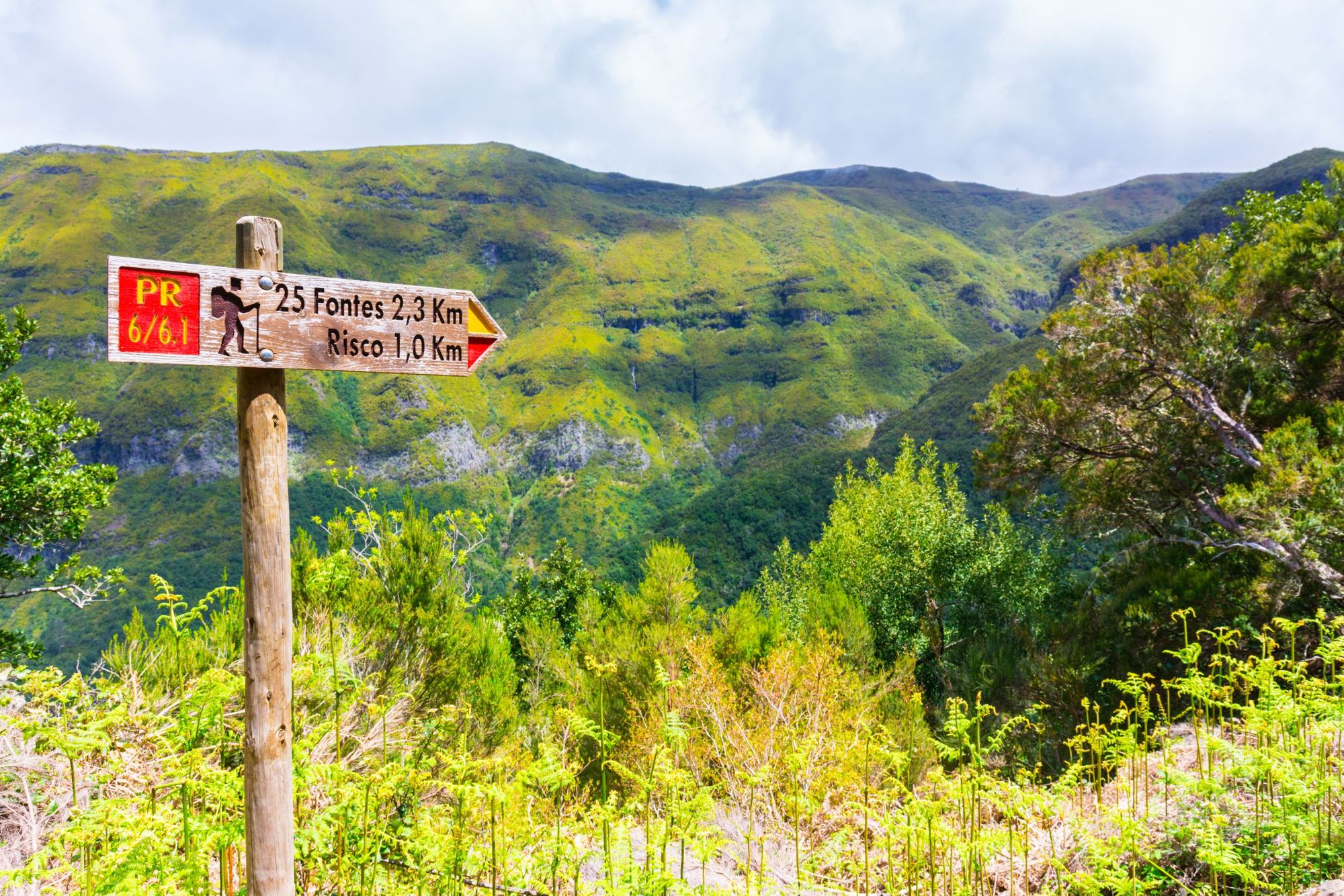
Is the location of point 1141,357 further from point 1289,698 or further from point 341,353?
point 341,353

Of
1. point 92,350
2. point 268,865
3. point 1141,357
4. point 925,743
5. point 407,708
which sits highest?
point 92,350

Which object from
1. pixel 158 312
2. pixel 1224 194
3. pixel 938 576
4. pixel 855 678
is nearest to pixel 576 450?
pixel 1224 194

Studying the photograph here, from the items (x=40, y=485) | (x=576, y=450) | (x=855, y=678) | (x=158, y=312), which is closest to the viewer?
(x=158, y=312)

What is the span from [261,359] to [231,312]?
176mm

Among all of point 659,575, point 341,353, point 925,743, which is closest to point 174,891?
point 341,353

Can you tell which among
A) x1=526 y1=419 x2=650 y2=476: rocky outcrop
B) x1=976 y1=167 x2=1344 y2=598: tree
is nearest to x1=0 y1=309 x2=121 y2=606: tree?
x1=976 y1=167 x2=1344 y2=598: tree

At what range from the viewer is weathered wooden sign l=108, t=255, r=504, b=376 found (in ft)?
7.25

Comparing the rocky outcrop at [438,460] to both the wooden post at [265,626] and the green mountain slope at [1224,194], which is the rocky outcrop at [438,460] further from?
the wooden post at [265,626]

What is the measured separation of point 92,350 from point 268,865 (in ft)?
573

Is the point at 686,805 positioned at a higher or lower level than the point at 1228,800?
higher

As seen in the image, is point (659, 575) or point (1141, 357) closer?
point (1141, 357)

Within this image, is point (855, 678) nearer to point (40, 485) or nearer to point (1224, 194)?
point (40, 485)

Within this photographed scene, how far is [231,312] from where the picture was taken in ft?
7.82

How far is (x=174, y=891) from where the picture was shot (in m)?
2.16
